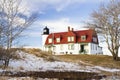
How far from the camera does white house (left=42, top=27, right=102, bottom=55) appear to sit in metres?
69.9

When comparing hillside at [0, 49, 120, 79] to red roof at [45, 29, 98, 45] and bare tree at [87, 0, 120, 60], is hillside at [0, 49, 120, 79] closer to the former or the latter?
bare tree at [87, 0, 120, 60]

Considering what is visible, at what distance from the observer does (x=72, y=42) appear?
71.6 metres

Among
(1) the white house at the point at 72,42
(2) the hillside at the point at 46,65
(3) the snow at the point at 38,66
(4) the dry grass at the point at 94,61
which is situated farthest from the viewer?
(1) the white house at the point at 72,42

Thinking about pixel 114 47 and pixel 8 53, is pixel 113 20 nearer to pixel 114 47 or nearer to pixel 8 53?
pixel 114 47

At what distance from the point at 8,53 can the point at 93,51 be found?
49.9 m

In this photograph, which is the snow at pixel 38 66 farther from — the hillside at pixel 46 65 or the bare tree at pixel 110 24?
the bare tree at pixel 110 24

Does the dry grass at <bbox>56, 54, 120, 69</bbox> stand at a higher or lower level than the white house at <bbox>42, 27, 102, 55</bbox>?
lower

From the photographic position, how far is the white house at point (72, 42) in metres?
69.9

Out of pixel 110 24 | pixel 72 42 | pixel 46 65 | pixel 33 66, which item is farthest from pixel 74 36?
pixel 33 66

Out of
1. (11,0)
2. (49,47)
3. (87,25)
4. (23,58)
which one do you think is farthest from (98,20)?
(49,47)

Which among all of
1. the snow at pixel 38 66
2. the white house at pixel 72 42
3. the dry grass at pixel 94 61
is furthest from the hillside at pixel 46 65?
the white house at pixel 72 42

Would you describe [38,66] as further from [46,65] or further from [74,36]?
[74,36]

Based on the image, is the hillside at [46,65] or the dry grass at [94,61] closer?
the hillside at [46,65]

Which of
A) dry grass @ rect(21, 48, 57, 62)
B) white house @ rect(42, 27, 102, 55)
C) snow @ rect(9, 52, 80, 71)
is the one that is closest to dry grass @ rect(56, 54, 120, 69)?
dry grass @ rect(21, 48, 57, 62)
